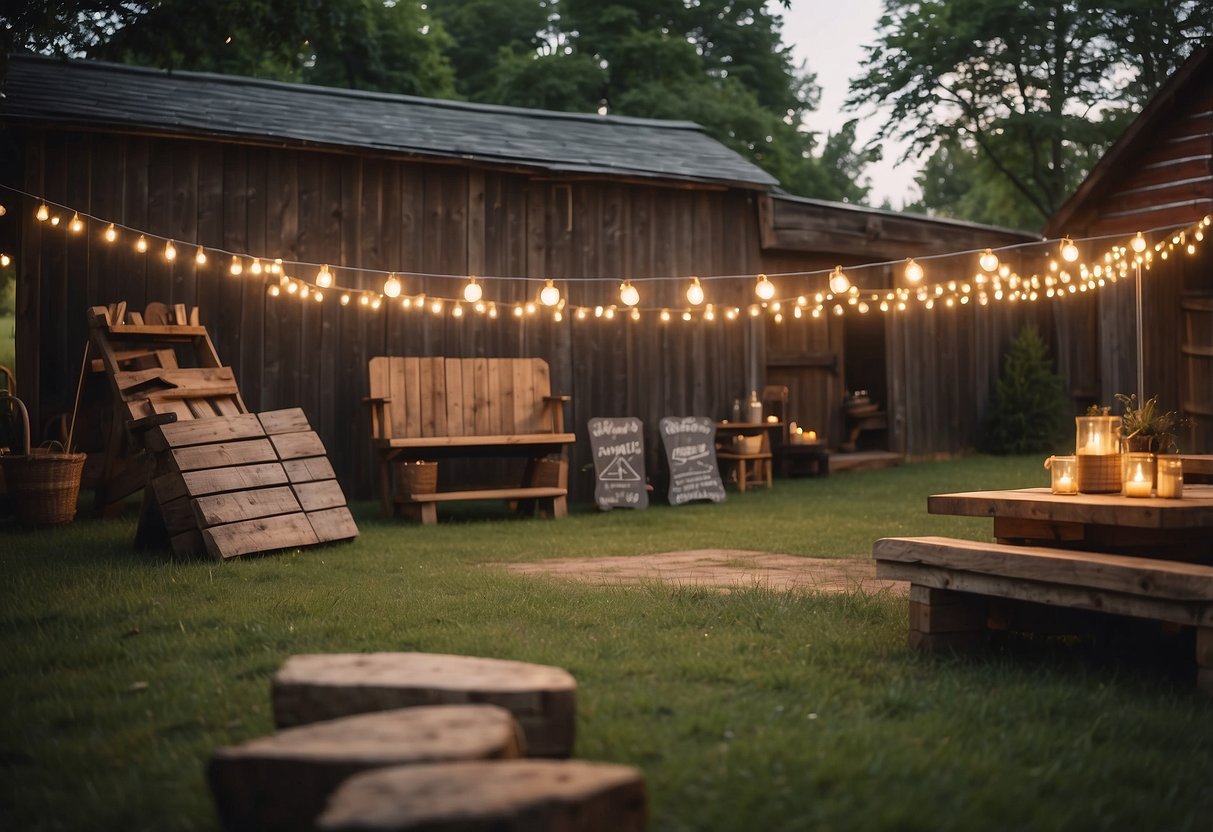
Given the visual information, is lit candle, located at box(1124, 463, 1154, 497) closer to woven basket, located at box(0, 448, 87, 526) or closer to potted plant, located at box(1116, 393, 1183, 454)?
potted plant, located at box(1116, 393, 1183, 454)

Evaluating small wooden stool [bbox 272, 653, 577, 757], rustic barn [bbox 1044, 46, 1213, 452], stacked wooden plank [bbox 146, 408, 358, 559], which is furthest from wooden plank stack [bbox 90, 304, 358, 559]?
rustic barn [bbox 1044, 46, 1213, 452]

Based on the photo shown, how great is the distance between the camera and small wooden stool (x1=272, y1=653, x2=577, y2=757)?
2.68 metres

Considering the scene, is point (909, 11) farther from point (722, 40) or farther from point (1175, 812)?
point (1175, 812)

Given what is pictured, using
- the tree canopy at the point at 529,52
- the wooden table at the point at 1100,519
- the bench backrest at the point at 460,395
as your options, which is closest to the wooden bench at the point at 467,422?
the bench backrest at the point at 460,395

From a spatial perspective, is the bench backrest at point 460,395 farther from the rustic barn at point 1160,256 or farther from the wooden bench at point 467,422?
the rustic barn at point 1160,256

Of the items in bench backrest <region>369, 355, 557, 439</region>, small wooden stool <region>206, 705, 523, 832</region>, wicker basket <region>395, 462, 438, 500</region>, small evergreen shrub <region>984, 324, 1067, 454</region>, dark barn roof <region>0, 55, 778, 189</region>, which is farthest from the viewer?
small evergreen shrub <region>984, 324, 1067, 454</region>

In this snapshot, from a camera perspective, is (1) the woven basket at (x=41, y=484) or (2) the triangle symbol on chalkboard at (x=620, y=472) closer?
(1) the woven basket at (x=41, y=484)

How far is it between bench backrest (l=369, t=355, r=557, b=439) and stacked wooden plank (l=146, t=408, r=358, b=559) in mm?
1742

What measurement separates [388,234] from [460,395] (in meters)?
1.67

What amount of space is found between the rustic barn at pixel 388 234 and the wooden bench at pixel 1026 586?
15.8 feet

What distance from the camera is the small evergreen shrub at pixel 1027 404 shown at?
13.5 metres

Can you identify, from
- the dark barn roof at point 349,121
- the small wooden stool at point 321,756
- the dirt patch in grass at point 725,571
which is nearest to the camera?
the small wooden stool at point 321,756

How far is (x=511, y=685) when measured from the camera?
2.70 m

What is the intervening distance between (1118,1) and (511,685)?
2046cm
